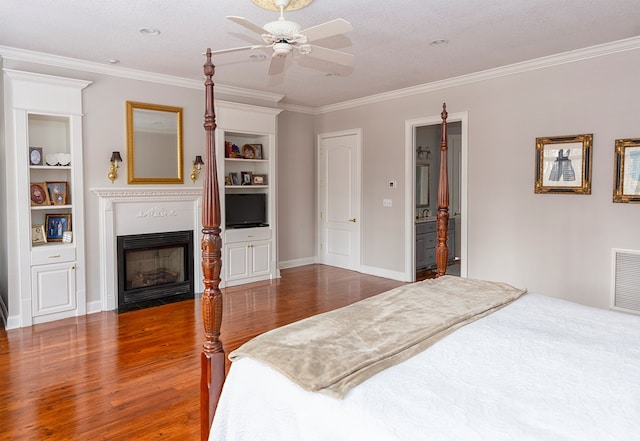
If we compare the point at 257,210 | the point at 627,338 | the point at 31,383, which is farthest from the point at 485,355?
the point at 257,210

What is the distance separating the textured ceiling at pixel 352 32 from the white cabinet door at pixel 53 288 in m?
2.16

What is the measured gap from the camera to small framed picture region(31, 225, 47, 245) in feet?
14.2

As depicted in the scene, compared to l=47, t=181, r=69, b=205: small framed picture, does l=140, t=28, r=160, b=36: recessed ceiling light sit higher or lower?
higher

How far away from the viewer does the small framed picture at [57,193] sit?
4.41 meters

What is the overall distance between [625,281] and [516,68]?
2432 millimetres

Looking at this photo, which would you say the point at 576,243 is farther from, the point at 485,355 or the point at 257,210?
the point at 257,210

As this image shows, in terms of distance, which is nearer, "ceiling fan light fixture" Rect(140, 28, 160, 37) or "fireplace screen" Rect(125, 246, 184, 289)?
"ceiling fan light fixture" Rect(140, 28, 160, 37)

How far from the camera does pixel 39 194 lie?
14.1ft

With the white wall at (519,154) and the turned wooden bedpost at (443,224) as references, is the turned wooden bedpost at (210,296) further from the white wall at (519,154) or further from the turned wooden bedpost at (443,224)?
the white wall at (519,154)

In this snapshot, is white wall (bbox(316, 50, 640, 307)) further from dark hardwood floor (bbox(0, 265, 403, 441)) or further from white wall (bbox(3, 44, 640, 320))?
dark hardwood floor (bbox(0, 265, 403, 441))

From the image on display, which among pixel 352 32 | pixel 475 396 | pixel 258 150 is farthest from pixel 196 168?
pixel 475 396

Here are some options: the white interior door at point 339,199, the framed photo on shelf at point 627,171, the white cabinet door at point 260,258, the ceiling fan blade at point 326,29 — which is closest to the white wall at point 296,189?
the white interior door at point 339,199

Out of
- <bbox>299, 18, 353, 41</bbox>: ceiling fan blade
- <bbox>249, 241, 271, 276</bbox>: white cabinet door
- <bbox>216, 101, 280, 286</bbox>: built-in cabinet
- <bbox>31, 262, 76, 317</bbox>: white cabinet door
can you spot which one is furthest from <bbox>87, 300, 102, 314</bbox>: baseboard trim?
<bbox>299, 18, 353, 41</bbox>: ceiling fan blade

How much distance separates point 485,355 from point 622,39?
11.9 feet
